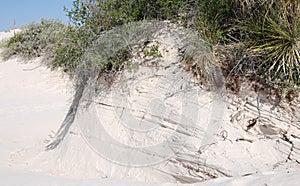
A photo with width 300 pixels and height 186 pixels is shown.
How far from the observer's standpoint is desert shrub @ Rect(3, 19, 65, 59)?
12102 mm

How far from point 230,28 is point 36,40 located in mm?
9367

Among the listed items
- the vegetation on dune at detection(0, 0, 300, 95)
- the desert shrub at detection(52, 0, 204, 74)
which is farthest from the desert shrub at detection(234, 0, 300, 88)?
the desert shrub at detection(52, 0, 204, 74)

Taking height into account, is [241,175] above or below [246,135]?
below

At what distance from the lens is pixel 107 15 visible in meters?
5.37

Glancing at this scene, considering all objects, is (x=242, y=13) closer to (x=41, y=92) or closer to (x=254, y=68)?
(x=254, y=68)

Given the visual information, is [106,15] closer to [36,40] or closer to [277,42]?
[277,42]

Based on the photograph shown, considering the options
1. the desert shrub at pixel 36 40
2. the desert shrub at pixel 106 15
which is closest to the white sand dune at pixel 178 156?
the desert shrub at pixel 106 15

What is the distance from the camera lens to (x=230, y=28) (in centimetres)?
465

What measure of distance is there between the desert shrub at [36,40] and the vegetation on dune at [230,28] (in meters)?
6.43

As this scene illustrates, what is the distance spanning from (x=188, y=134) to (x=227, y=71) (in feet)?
3.38

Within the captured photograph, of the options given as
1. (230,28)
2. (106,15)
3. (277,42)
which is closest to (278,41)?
(277,42)

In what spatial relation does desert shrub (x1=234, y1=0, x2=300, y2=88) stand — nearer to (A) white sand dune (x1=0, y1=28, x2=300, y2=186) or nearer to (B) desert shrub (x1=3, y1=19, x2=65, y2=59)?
(A) white sand dune (x1=0, y1=28, x2=300, y2=186)

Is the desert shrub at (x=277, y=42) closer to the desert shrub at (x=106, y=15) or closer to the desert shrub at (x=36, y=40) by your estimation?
the desert shrub at (x=106, y=15)

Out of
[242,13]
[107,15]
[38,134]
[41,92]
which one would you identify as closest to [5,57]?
[41,92]
